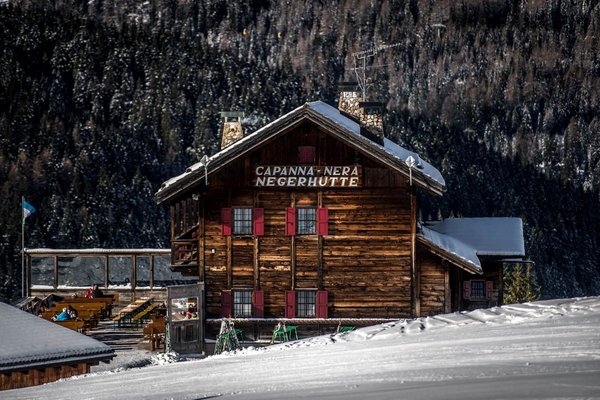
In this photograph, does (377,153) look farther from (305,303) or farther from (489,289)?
(489,289)

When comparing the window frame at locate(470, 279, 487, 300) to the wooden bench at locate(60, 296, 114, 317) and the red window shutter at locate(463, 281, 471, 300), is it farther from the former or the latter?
the wooden bench at locate(60, 296, 114, 317)

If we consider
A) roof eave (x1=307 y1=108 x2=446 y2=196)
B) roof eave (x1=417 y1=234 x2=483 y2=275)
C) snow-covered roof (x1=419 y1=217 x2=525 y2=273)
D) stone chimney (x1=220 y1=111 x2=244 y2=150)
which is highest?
stone chimney (x1=220 y1=111 x2=244 y2=150)

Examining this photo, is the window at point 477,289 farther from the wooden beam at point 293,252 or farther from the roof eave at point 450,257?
the wooden beam at point 293,252

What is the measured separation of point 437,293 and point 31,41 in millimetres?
170418

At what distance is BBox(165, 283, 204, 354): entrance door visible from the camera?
32094 mm

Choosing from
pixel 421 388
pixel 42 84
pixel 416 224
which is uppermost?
pixel 42 84

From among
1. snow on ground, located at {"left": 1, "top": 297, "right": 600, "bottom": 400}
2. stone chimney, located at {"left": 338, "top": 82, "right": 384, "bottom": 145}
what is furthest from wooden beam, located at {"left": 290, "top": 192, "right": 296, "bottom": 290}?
snow on ground, located at {"left": 1, "top": 297, "right": 600, "bottom": 400}

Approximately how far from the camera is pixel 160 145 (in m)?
172

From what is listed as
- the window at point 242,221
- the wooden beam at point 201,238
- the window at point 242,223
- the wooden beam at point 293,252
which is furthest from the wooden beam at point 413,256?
the wooden beam at point 201,238

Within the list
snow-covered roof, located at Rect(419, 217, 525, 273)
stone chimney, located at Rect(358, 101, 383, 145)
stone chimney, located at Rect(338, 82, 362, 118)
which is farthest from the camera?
stone chimney, located at Rect(338, 82, 362, 118)

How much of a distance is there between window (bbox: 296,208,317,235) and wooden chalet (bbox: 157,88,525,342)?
29 millimetres

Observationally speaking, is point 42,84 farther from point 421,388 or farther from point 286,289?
point 421,388

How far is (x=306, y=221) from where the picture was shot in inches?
1328

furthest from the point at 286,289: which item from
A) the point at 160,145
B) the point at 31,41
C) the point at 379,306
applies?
the point at 31,41
